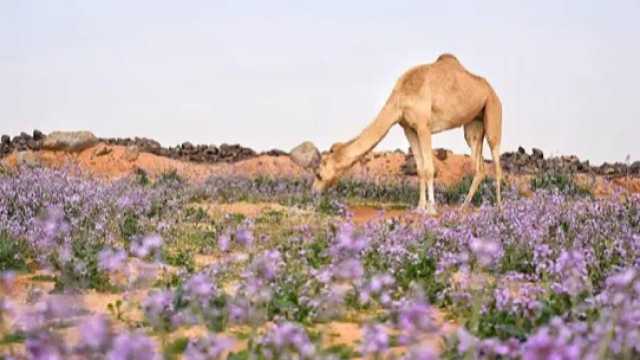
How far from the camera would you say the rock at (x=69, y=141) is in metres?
32.4

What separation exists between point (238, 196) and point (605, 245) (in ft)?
31.9

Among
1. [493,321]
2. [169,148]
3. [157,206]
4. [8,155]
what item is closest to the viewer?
[493,321]

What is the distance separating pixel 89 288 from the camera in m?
8.26

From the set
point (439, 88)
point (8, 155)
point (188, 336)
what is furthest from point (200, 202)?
point (8, 155)

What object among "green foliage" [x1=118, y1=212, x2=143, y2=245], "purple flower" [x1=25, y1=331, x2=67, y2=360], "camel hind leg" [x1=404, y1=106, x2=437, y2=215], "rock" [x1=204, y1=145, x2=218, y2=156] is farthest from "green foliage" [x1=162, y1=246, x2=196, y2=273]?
"rock" [x1=204, y1=145, x2=218, y2=156]

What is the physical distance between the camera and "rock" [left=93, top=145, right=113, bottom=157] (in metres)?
31.8

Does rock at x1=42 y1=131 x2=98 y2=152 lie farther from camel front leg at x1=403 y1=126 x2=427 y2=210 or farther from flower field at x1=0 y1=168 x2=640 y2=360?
flower field at x1=0 y1=168 x2=640 y2=360

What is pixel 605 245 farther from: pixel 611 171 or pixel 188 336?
pixel 611 171

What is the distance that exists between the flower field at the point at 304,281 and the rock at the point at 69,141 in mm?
17621

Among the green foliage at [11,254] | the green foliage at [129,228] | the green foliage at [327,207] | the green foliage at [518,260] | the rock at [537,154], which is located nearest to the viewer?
the green foliage at [518,260]

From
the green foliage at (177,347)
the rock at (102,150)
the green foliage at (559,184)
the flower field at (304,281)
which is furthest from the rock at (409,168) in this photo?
the green foliage at (177,347)

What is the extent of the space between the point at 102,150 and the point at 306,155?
6106 mm

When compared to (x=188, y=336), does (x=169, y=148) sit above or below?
above

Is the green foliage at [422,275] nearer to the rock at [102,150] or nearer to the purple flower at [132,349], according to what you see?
the purple flower at [132,349]
